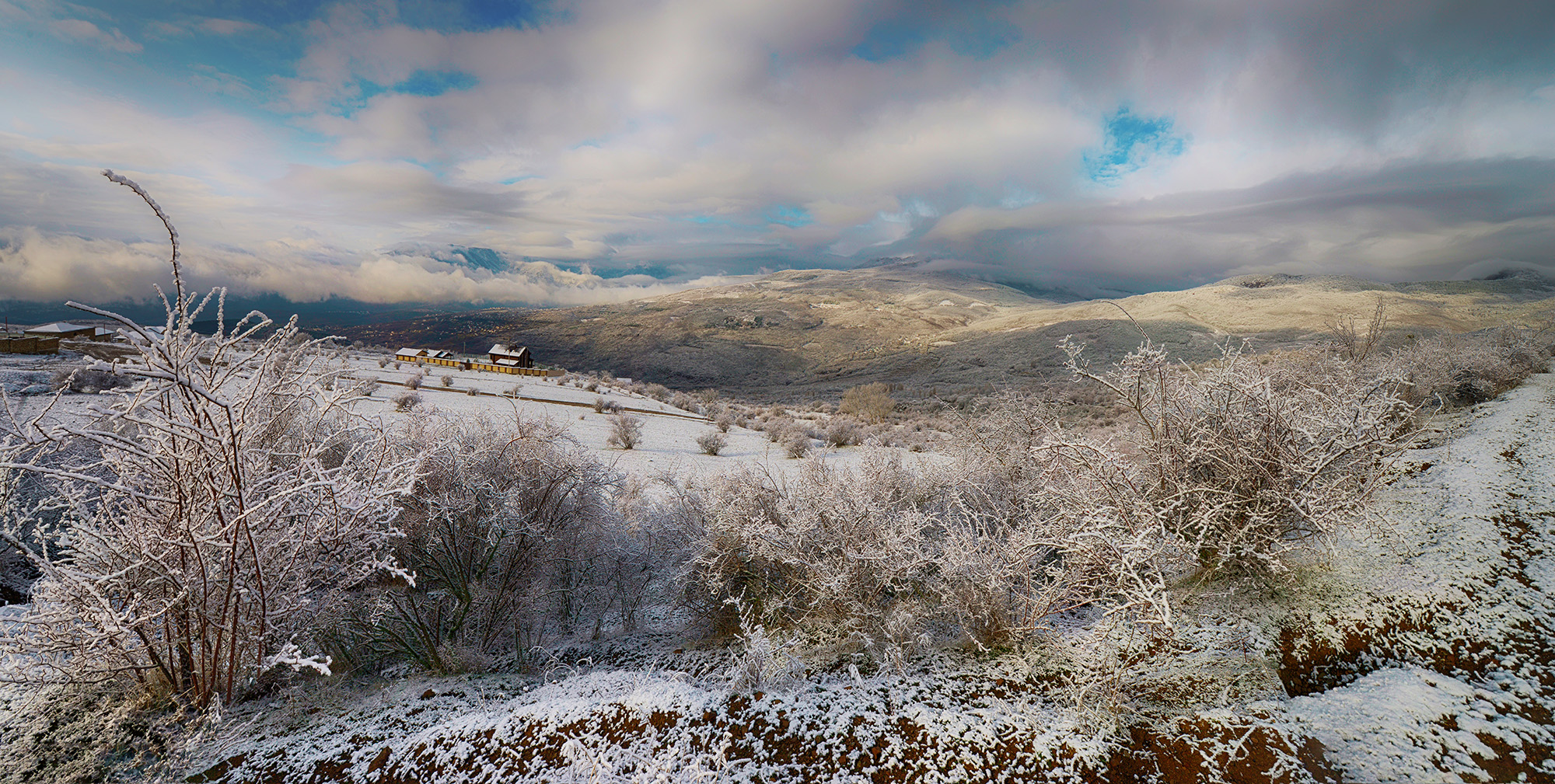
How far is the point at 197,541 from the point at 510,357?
4282cm

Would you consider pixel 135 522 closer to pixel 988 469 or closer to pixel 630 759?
pixel 630 759

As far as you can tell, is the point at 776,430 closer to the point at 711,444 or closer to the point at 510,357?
the point at 711,444

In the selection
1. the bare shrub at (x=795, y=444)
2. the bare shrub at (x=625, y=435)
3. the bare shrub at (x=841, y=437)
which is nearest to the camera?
the bare shrub at (x=625, y=435)

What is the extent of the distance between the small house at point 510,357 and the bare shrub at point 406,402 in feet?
82.7

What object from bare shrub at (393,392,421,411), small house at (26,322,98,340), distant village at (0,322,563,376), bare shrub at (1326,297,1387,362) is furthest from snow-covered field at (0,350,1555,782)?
small house at (26,322,98,340)

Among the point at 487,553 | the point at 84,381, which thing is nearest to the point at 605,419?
the point at 84,381

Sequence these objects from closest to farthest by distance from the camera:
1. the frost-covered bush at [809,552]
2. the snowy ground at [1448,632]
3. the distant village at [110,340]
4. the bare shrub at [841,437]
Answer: the snowy ground at [1448,632] → the frost-covered bush at [809,552] → the distant village at [110,340] → the bare shrub at [841,437]

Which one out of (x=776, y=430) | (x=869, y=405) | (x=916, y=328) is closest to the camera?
(x=776, y=430)

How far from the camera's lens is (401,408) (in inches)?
532

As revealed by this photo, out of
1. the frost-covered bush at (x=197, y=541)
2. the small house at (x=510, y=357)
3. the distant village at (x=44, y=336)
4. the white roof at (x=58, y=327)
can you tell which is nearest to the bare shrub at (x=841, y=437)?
the frost-covered bush at (x=197, y=541)

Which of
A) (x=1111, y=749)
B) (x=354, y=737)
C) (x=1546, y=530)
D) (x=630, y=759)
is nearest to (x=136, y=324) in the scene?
(x=354, y=737)

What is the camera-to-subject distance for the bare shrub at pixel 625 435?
13.0 m

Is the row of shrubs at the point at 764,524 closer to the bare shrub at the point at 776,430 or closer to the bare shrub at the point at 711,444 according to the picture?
the bare shrub at the point at 711,444

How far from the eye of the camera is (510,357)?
136 ft
